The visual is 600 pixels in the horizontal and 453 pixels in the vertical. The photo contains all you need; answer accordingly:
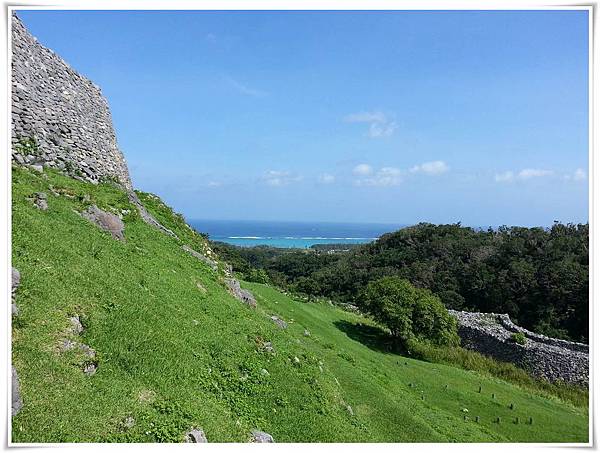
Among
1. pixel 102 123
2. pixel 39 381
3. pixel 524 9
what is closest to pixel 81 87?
pixel 102 123

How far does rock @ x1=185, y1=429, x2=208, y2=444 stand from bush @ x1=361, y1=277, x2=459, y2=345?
687 inches

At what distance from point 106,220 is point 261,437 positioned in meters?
7.28

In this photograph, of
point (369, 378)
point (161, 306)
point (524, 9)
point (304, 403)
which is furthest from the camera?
point (369, 378)

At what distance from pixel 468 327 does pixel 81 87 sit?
2655 centimetres

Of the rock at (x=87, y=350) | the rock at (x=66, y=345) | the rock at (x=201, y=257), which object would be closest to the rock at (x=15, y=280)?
the rock at (x=66, y=345)

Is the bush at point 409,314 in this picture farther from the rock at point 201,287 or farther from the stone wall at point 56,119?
the stone wall at point 56,119

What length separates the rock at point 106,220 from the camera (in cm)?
1024

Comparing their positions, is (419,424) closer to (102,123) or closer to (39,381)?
(39,381)

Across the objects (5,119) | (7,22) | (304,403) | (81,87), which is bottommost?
(304,403)

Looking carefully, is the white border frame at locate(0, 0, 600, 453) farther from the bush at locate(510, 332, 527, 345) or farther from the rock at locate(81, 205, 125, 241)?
the bush at locate(510, 332, 527, 345)

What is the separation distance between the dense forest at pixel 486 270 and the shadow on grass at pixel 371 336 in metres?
2.33

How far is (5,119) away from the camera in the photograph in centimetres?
467

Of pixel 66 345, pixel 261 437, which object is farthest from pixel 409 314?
pixel 66 345

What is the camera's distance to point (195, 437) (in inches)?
193
